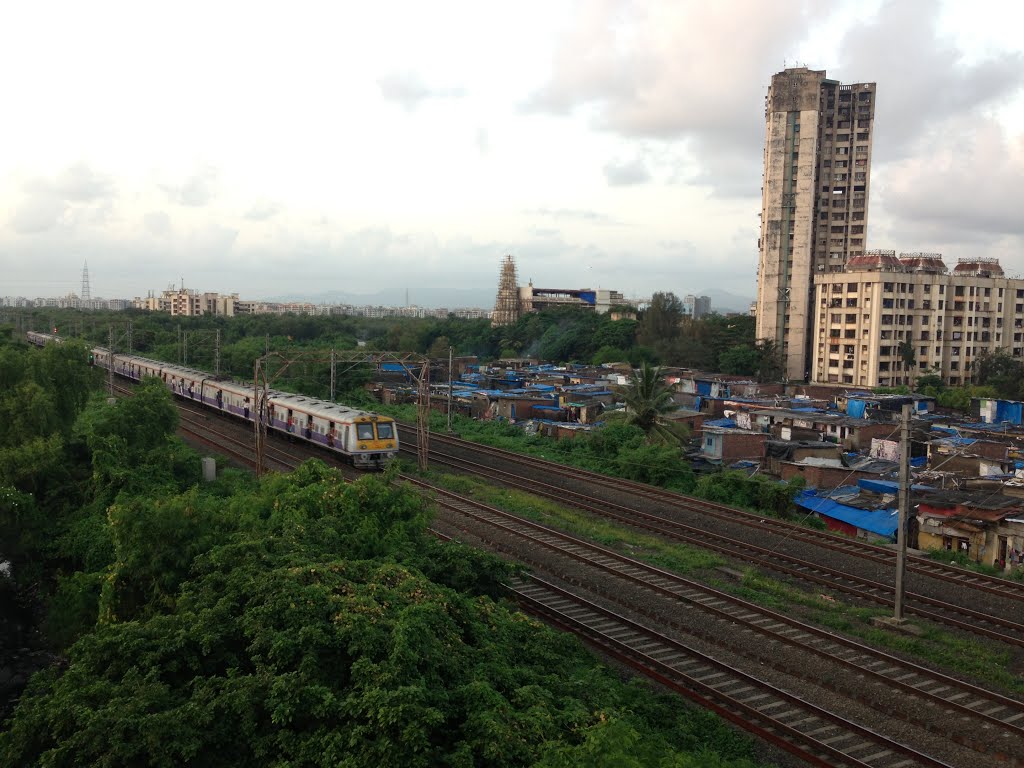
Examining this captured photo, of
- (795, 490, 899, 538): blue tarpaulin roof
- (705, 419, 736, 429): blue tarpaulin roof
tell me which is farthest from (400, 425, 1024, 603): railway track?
(705, 419, 736, 429): blue tarpaulin roof

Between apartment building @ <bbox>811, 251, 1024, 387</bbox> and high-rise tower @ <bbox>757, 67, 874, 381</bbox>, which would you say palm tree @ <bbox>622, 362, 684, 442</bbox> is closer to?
apartment building @ <bbox>811, 251, 1024, 387</bbox>

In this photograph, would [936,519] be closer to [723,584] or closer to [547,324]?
[723,584]

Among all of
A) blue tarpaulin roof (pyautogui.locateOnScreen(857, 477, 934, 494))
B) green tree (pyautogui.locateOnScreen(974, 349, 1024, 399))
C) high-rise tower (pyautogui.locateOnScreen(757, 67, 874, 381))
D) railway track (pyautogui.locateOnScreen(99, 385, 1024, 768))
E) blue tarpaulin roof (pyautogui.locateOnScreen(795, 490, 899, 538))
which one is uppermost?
high-rise tower (pyautogui.locateOnScreen(757, 67, 874, 381))

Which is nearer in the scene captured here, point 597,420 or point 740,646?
point 740,646

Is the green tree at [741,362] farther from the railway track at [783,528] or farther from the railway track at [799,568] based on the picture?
the railway track at [799,568]

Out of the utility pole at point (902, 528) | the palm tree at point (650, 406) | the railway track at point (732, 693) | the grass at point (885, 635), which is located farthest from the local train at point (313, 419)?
the utility pole at point (902, 528)

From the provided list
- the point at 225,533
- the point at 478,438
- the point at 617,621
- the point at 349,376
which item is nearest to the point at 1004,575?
the point at 617,621
